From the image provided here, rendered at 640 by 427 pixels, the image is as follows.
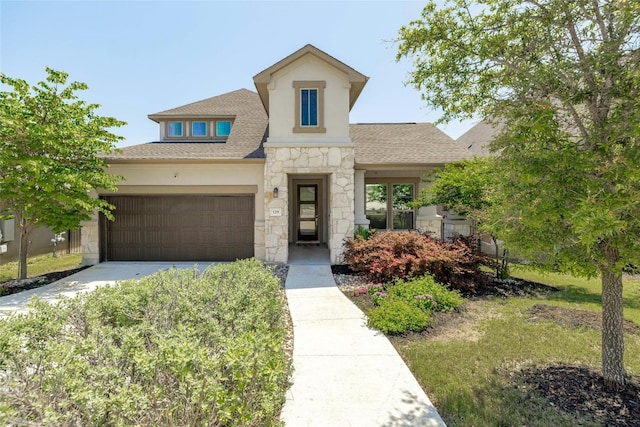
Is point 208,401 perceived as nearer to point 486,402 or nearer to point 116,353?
point 116,353

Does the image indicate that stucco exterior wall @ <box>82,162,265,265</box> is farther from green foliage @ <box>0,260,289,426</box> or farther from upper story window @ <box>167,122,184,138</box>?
green foliage @ <box>0,260,289,426</box>

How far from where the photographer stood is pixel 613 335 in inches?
132

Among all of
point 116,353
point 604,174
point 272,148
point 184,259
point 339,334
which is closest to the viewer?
point 116,353

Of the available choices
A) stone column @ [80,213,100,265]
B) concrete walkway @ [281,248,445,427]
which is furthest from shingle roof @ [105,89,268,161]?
concrete walkway @ [281,248,445,427]

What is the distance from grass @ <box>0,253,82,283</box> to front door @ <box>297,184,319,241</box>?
8519mm

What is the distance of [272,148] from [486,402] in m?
8.45

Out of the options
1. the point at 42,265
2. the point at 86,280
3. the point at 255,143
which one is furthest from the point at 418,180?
the point at 42,265

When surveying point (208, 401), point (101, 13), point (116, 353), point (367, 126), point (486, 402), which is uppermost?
point (101, 13)

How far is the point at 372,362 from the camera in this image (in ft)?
13.3

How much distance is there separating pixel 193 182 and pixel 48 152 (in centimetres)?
384

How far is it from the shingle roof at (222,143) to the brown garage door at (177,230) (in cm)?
151

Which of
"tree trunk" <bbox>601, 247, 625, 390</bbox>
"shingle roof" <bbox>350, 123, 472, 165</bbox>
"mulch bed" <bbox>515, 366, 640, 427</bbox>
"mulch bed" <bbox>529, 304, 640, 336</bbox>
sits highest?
"shingle roof" <bbox>350, 123, 472, 165</bbox>

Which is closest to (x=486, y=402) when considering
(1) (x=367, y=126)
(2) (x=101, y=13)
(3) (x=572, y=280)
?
(3) (x=572, y=280)

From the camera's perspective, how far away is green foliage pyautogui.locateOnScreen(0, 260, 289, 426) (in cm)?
189
